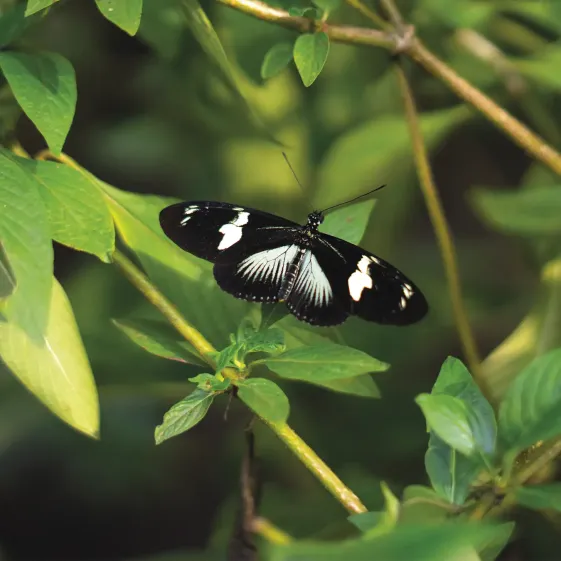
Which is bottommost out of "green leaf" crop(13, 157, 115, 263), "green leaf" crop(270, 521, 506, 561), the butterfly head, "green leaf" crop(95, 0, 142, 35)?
"green leaf" crop(270, 521, 506, 561)

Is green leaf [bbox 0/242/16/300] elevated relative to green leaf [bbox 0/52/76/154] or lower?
lower

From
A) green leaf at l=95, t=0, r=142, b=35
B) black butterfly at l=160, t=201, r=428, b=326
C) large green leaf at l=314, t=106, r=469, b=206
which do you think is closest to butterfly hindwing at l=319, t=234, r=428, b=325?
black butterfly at l=160, t=201, r=428, b=326

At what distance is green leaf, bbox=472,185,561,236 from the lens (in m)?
0.87

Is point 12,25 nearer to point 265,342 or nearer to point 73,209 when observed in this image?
point 73,209

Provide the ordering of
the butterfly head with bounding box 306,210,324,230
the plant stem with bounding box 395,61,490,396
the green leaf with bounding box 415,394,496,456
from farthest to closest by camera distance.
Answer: the plant stem with bounding box 395,61,490,396
the butterfly head with bounding box 306,210,324,230
the green leaf with bounding box 415,394,496,456

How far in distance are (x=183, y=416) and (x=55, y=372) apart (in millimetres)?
110

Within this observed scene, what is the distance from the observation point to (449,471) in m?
0.49

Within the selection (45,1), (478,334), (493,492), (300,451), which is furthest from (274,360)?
(478,334)

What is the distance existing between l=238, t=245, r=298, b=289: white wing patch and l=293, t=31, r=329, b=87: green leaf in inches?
6.5

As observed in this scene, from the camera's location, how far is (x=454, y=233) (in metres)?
1.63

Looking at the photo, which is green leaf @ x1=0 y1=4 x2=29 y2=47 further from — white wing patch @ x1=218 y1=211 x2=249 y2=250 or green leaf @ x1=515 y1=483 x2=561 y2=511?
green leaf @ x1=515 y1=483 x2=561 y2=511

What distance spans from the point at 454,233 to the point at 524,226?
30.0 inches

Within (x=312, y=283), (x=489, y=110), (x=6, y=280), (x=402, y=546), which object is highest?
(x=489, y=110)

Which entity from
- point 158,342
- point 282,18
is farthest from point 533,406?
point 282,18
